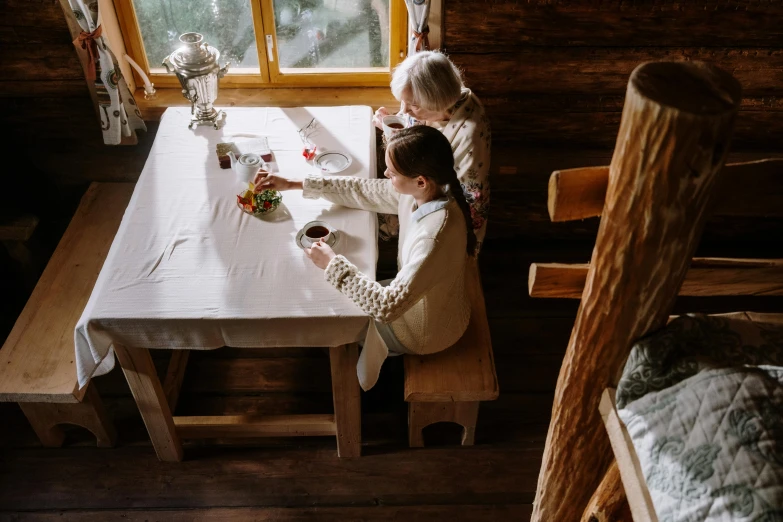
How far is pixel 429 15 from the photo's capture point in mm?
2703

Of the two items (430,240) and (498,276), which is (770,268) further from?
(498,276)

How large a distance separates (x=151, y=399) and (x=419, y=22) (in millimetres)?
1836

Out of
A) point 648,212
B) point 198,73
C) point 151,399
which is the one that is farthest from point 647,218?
point 198,73

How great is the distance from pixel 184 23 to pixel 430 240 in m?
1.91

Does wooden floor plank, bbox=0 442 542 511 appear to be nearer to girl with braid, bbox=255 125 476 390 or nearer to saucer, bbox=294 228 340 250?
girl with braid, bbox=255 125 476 390

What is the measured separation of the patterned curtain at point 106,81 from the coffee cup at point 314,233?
1.30m

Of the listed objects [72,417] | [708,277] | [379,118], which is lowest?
[72,417]

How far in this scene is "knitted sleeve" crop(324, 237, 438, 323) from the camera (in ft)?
6.30

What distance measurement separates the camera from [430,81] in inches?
90.3

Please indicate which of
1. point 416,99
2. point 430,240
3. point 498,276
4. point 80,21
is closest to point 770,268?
point 430,240

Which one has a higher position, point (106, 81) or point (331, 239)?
point (106, 81)

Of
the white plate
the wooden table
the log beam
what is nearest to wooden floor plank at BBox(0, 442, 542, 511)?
the wooden table

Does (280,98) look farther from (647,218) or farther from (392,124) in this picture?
(647,218)

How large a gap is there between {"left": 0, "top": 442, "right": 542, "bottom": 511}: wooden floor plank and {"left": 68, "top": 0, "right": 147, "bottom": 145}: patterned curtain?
143 cm
